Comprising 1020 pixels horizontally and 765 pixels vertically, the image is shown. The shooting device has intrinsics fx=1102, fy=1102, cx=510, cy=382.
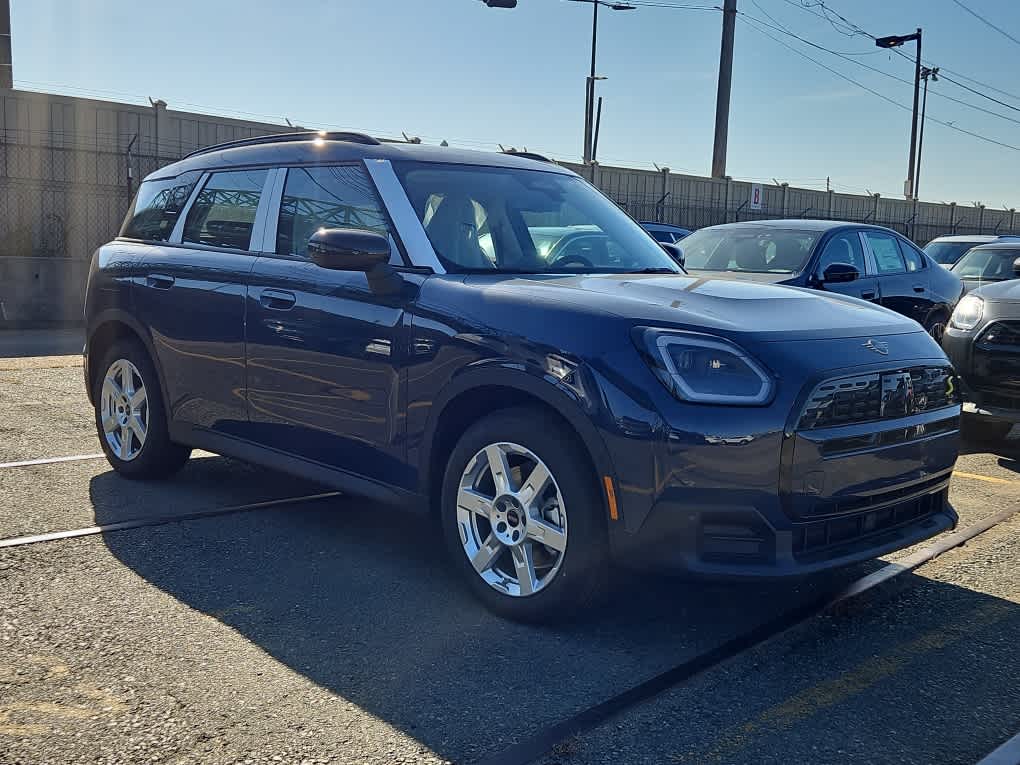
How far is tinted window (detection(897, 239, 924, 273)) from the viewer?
423 inches

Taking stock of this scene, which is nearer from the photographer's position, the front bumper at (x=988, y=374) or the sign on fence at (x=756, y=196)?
the front bumper at (x=988, y=374)

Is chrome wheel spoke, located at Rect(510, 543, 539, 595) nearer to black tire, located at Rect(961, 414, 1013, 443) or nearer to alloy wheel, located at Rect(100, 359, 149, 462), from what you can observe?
alloy wheel, located at Rect(100, 359, 149, 462)

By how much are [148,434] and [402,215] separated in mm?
2169

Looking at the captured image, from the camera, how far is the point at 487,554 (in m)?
4.09

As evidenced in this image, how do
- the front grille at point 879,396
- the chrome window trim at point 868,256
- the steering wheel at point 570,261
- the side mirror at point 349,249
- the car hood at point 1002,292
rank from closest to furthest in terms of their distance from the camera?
the front grille at point 879,396
the side mirror at point 349,249
the steering wheel at point 570,261
the car hood at point 1002,292
the chrome window trim at point 868,256

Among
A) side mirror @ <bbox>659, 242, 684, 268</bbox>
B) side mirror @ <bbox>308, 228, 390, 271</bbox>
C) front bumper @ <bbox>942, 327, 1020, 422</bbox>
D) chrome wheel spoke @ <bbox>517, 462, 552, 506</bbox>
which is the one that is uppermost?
side mirror @ <bbox>659, 242, 684, 268</bbox>

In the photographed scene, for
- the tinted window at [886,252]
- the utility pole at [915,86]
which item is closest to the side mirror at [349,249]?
the tinted window at [886,252]

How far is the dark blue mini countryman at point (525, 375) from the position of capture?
359 cm

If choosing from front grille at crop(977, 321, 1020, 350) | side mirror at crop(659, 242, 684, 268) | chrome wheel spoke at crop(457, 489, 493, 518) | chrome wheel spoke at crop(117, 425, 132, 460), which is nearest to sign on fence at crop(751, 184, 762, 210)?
front grille at crop(977, 321, 1020, 350)

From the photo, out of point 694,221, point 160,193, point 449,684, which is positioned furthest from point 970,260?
point 694,221

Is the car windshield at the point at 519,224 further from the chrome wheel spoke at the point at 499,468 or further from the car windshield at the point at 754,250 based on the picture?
the car windshield at the point at 754,250

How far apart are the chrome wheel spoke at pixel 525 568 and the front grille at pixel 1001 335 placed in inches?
179

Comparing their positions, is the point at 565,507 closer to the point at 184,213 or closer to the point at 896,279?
the point at 184,213

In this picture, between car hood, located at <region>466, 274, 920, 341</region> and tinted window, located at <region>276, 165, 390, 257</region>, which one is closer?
car hood, located at <region>466, 274, 920, 341</region>
